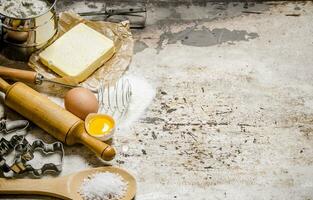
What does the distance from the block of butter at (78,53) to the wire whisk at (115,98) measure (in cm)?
8

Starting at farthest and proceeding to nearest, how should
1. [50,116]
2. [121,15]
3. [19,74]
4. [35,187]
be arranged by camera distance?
[121,15] < [19,74] < [50,116] < [35,187]

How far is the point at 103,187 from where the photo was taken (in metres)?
1.52

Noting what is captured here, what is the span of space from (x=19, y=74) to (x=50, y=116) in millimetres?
218

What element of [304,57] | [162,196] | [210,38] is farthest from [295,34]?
[162,196]

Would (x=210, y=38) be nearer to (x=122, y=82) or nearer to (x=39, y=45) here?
(x=122, y=82)

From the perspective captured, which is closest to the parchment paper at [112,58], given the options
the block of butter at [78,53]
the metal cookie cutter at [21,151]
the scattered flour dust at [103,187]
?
the block of butter at [78,53]

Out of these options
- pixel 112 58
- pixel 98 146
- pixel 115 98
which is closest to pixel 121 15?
pixel 112 58

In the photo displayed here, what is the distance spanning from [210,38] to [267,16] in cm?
28

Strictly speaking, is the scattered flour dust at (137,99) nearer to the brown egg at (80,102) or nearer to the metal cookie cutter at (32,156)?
the brown egg at (80,102)

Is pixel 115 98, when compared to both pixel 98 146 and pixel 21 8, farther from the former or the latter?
pixel 21 8

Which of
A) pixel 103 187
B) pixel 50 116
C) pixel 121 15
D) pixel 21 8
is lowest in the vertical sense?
pixel 103 187

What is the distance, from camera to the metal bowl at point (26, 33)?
172 cm

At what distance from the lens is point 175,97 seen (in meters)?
1.80

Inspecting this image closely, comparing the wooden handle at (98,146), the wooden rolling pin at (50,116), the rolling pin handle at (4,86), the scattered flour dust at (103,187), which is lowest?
the scattered flour dust at (103,187)
